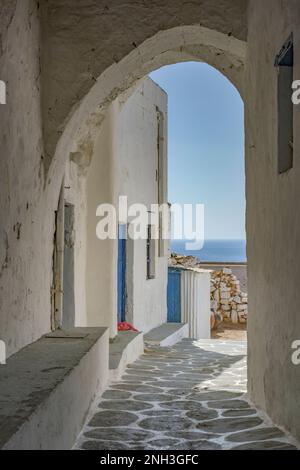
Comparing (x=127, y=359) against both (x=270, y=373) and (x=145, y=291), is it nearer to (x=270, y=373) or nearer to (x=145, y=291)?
(x=270, y=373)

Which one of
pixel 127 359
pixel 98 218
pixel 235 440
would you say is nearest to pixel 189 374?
pixel 127 359

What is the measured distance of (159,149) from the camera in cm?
1416

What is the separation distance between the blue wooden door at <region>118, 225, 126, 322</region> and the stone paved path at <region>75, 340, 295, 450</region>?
2.76m

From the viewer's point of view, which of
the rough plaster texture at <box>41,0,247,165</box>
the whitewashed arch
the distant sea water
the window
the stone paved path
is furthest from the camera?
the distant sea water

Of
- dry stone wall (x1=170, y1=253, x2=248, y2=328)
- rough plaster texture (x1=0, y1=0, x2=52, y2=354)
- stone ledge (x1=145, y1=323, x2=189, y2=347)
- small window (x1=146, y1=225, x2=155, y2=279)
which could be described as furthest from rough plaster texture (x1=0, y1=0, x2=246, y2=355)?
dry stone wall (x1=170, y1=253, x2=248, y2=328)

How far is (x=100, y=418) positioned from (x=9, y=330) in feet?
3.54

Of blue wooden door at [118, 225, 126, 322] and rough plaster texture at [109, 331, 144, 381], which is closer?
rough plaster texture at [109, 331, 144, 381]

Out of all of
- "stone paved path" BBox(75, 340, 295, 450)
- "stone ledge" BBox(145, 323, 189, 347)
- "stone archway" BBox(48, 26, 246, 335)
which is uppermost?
"stone archway" BBox(48, 26, 246, 335)

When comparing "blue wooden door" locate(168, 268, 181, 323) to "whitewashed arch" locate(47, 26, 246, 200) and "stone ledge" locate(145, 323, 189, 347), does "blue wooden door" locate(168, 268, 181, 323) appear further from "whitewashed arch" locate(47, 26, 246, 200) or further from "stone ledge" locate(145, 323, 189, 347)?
"whitewashed arch" locate(47, 26, 246, 200)

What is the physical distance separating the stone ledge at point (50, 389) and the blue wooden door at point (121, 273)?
5.07 m

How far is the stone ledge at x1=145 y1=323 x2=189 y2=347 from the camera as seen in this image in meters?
11.1

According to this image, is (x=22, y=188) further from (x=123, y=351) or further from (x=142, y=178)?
(x=142, y=178)

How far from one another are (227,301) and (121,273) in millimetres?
8475
